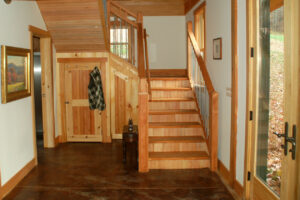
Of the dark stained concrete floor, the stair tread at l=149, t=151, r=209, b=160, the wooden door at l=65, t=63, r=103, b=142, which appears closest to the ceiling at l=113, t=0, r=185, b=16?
the wooden door at l=65, t=63, r=103, b=142

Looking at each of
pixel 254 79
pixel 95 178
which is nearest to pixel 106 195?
pixel 95 178

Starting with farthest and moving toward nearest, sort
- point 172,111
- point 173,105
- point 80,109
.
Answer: point 80,109, point 173,105, point 172,111

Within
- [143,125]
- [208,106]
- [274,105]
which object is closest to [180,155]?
[143,125]

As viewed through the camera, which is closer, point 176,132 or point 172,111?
point 176,132

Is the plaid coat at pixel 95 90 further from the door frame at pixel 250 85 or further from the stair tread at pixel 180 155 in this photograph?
the door frame at pixel 250 85

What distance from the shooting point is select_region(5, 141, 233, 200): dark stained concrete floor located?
373cm

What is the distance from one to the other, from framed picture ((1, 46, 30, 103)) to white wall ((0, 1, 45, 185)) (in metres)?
0.10

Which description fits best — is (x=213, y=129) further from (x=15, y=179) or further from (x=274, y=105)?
(x=15, y=179)

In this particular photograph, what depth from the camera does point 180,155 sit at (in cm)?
473

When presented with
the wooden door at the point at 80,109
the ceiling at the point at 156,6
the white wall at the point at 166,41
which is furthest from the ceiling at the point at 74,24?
the white wall at the point at 166,41

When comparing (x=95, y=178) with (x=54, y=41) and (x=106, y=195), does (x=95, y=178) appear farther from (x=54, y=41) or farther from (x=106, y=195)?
(x=54, y=41)

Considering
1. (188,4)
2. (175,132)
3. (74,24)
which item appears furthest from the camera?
(188,4)

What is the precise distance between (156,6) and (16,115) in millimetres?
4531

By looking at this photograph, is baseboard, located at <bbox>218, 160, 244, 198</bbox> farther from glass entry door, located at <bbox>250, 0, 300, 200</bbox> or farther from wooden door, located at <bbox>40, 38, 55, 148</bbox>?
wooden door, located at <bbox>40, 38, 55, 148</bbox>
